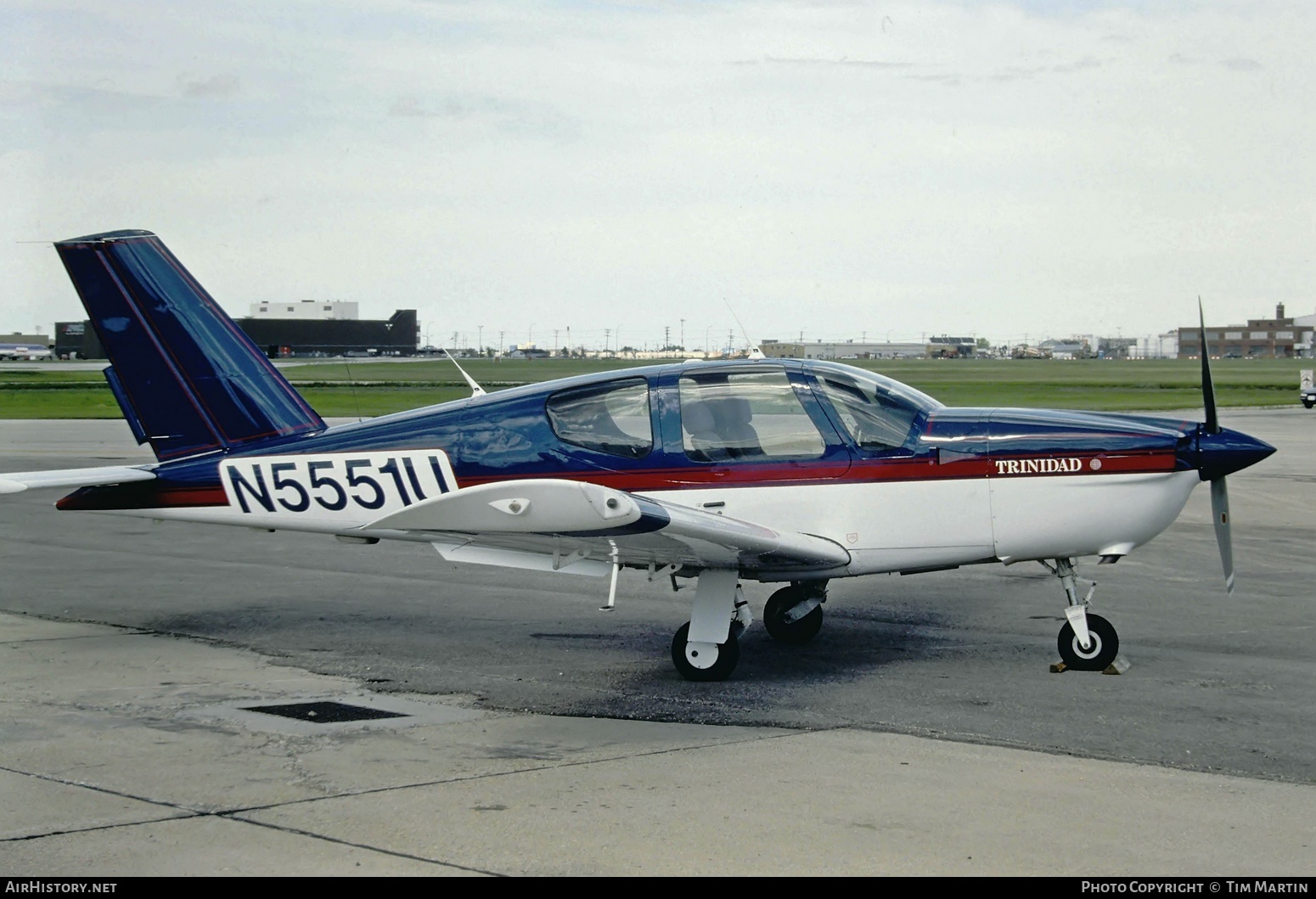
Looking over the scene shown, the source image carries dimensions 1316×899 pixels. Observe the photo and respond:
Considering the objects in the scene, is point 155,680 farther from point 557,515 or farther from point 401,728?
point 557,515

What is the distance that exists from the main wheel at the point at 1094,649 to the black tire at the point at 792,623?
6.22 feet

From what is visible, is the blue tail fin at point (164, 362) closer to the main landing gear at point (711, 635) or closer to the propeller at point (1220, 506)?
the main landing gear at point (711, 635)

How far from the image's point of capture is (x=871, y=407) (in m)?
8.75

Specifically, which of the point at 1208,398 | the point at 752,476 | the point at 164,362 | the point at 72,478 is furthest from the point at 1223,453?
the point at 72,478

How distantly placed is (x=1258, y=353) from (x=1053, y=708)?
7925 inches

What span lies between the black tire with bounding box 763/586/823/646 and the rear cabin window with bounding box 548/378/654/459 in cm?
179

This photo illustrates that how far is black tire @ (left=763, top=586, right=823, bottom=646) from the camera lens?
9.71 metres

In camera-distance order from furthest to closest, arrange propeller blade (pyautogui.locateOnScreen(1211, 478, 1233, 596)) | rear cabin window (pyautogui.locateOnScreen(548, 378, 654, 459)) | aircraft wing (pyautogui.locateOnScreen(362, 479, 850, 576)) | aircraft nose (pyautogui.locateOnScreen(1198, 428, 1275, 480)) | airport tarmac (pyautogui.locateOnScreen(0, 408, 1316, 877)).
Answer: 1. rear cabin window (pyautogui.locateOnScreen(548, 378, 654, 459))
2. propeller blade (pyautogui.locateOnScreen(1211, 478, 1233, 596))
3. aircraft nose (pyautogui.locateOnScreen(1198, 428, 1275, 480))
4. aircraft wing (pyautogui.locateOnScreen(362, 479, 850, 576))
5. airport tarmac (pyautogui.locateOnScreen(0, 408, 1316, 877))

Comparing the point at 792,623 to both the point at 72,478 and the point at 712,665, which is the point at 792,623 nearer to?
the point at 712,665

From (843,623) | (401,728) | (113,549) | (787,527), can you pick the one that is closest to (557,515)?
(401,728)

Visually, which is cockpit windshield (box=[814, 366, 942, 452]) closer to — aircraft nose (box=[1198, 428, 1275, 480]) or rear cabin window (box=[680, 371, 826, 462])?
rear cabin window (box=[680, 371, 826, 462])

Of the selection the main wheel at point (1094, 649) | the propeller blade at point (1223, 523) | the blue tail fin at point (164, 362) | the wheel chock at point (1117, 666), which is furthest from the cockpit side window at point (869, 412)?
the blue tail fin at point (164, 362)

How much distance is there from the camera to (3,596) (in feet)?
38.1

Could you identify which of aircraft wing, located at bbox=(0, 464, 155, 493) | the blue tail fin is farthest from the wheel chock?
aircraft wing, located at bbox=(0, 464, 155, 493)
